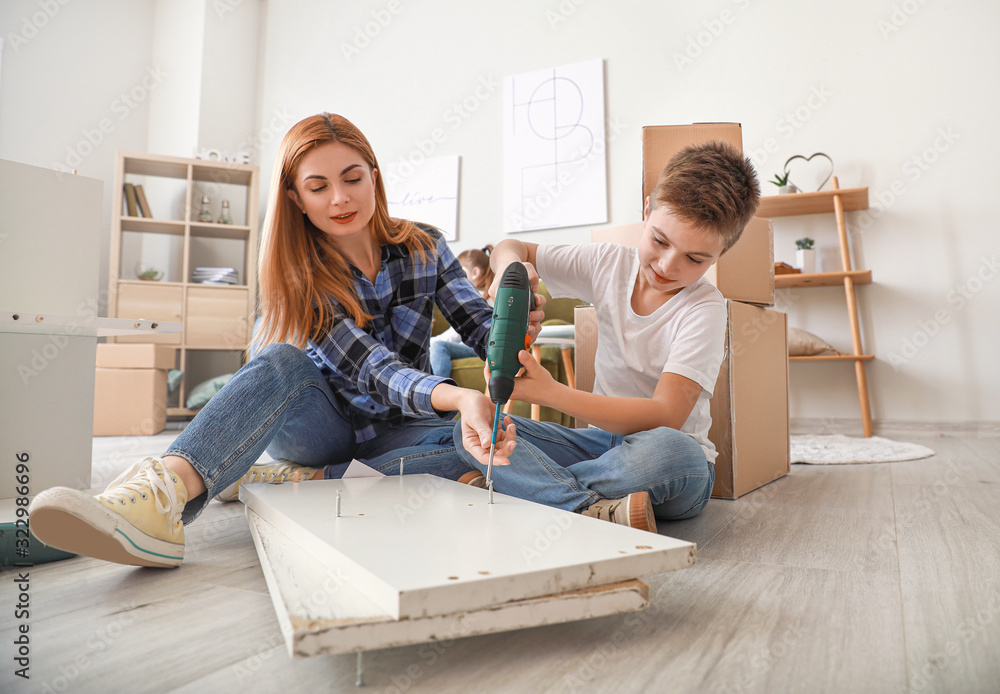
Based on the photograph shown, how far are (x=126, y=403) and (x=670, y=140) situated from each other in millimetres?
2481

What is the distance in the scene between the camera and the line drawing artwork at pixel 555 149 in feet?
10.2

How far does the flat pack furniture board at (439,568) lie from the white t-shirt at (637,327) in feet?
1.42

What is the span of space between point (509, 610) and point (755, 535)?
59cm

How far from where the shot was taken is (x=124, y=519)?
69 cm

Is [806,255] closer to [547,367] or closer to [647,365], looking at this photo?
[547,367]

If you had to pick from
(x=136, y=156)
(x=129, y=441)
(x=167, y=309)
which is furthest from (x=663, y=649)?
(x=136, y=156)

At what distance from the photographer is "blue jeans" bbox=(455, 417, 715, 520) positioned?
897 mm

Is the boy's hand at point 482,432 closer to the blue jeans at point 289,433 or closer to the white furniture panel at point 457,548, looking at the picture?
the white furniture panel at point 457,548

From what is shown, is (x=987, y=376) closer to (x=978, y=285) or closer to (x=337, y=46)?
(x=978, y=285)

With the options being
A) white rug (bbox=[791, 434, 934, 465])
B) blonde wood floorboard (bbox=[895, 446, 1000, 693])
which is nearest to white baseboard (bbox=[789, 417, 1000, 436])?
white rug (bbox=[791, 434, 934, 465])

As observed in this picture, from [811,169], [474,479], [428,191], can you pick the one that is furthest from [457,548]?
[428,191]

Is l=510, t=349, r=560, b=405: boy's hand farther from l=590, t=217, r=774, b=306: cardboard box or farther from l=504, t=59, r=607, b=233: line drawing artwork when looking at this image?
l=504, t=59, r=607, b=233: line drawing artwork

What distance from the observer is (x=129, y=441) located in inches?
97.0

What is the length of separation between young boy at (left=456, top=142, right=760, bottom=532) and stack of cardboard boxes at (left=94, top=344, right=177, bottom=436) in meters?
2.22
